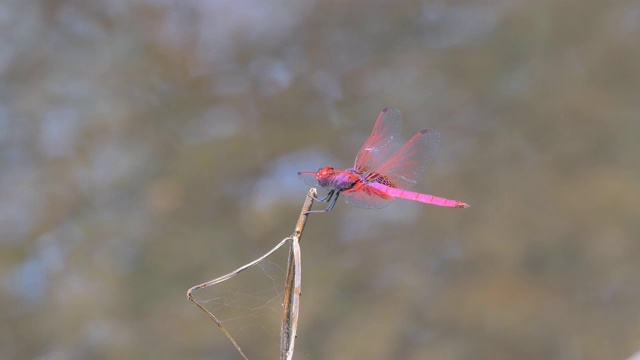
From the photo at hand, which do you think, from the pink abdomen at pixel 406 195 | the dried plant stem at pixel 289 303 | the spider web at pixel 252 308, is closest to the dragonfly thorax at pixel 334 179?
the pink abdomen at pixel 406 195

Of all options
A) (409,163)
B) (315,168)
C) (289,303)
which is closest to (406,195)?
(409,163)

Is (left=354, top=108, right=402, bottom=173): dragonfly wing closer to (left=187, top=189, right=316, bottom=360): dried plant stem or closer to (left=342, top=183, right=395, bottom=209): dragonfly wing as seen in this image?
(left=342, top=183, right=395, bottom=209): dragonfly wing

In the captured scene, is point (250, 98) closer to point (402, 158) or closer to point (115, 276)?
point (115, 276)

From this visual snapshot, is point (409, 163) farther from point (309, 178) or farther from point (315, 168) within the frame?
point (315, 168)

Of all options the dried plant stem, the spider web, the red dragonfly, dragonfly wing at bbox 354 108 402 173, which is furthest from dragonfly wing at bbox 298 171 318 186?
the spider web

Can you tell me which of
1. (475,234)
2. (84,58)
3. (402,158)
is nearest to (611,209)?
(475,234)

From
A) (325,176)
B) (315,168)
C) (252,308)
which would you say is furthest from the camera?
(315,168)
